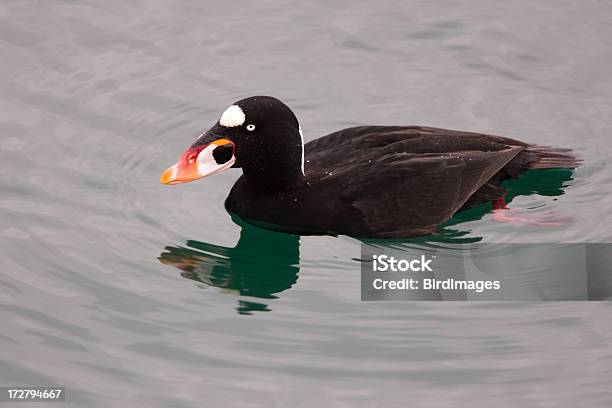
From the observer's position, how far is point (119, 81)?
10.7 meters

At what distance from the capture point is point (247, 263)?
28.0 ft

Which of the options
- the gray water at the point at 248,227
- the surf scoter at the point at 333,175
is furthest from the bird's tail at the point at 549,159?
the surf scoter at the point at 333,175

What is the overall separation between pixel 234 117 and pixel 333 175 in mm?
741

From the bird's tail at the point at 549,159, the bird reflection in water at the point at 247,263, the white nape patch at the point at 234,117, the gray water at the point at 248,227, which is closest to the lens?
the gray water at the point at 248,227

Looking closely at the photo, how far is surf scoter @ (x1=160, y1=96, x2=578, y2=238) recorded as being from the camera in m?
8.65

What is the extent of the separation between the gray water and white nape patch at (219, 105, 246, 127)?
0.70m

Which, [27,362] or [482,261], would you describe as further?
[482,261]

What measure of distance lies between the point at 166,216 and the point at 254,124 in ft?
2.95

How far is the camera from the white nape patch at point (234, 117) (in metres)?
8.62

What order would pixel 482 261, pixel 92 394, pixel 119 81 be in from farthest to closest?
pixel 119 81 → pixel 482 261 → pixel 92 394

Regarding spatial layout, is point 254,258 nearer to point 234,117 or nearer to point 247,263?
point 247,263

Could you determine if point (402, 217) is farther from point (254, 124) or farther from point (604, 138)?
point (604, 138)

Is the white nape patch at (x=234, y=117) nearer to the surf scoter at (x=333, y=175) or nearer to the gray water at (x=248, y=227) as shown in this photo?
the surf scoter at (x=333, y=175)

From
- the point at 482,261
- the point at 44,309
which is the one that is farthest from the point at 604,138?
the point at 44,309
